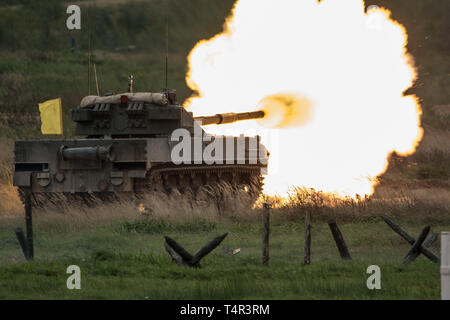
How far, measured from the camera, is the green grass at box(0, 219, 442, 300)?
12336mm

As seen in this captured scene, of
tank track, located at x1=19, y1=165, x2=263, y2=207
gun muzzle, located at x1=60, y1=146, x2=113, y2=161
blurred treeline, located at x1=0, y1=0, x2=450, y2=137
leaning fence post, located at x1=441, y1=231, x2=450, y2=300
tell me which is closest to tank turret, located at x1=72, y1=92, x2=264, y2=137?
tank track, located at x1=19, y1=165, x2=263, y2=207

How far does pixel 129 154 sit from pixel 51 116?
6.96 meters

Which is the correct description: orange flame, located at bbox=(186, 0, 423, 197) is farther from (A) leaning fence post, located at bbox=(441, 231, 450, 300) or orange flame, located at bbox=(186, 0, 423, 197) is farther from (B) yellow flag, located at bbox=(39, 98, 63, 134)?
(A) leaning fence post, located at bbox=(441, 231, 450, 300)

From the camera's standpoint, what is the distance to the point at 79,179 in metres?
23.0

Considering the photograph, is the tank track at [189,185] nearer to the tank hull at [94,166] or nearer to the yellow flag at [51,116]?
the tank hull at [94,166]

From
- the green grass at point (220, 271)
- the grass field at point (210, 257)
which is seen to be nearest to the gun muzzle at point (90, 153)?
the grass field at point (210, 257)

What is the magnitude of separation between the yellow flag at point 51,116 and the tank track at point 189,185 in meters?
4.03

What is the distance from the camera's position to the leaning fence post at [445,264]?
9.57 meters

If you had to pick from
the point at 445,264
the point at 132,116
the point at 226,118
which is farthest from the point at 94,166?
the point at 445,264

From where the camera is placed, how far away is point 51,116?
29031 mm

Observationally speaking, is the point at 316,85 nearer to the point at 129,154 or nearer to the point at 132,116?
the point at 132,116

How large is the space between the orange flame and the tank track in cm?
109

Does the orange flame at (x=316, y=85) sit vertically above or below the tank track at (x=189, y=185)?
above

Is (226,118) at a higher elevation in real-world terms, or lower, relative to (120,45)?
lower
